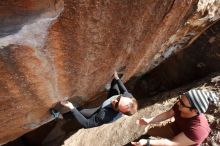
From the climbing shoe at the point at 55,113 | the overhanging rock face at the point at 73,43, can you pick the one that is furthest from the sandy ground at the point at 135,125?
the climbing shoe at the point at 55,113

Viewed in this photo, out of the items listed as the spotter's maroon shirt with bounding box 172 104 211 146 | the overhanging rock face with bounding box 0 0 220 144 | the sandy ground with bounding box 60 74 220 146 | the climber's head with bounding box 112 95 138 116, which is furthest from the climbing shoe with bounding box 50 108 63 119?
the spotter's maroon shirt with bounding box 172 104 211 146

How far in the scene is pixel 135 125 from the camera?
164 inches

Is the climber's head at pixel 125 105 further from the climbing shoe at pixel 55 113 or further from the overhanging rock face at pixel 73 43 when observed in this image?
the climbing shoe at pixel 55 113

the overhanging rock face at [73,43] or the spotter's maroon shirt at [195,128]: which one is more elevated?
the overhanging rock face at [73,43]

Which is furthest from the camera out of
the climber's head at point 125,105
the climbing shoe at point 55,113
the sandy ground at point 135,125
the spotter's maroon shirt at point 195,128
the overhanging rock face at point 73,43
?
the sandy ground at point 135,125

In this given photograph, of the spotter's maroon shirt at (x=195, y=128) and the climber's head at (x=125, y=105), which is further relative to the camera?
the climber's head at (x=125, y=105)

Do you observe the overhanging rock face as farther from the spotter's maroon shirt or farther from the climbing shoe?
the spotter's maroon shirt

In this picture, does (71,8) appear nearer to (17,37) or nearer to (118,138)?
(17,37)

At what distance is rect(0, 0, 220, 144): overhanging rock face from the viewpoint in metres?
2.30

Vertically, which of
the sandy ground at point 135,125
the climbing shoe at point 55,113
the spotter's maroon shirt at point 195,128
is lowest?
the sandy ground at point 135,125

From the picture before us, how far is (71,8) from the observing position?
2.33 m

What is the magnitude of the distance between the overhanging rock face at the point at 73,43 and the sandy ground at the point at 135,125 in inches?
26.0

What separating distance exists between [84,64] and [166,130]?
1226 mm

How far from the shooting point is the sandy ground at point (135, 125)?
3973mm
